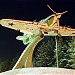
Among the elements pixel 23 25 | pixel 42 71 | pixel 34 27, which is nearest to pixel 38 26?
pixel 34 27

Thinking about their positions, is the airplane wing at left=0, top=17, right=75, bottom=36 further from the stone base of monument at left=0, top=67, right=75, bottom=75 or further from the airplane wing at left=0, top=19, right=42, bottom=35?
the stone base of monument at left=0, top=67, right=75, bottom=75

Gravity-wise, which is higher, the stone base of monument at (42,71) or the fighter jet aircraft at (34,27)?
the fighter jet aircraft at (34,27)

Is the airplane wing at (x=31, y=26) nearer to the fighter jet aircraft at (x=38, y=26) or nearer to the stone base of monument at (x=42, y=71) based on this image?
the fighter jet aircraft at (x=38, y=26)

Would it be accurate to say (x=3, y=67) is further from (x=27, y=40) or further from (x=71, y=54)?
(x=27, y=40)

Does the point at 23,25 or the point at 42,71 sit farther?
the point at 23,25

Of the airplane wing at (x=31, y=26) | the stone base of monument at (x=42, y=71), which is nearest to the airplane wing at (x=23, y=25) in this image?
→ the airplane wing at (x=31, y=26)

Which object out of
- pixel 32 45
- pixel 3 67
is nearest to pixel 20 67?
pixel 32 45

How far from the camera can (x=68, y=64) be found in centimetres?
1567

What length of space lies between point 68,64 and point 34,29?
9224 mm

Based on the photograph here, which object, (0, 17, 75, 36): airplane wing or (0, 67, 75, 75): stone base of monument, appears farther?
(0, 17, 75, 36): airplane wing

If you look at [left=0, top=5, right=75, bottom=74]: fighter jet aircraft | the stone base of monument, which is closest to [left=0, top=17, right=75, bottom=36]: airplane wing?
[left=0, top=5, right=75, bottom=74]: fighter jet aircraft

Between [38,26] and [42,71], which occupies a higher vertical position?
[38,26]

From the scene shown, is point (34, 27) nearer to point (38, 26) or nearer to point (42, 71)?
point (38, 26)

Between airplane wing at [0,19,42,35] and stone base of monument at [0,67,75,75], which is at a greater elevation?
airplane wing at [0,19,42,35]
